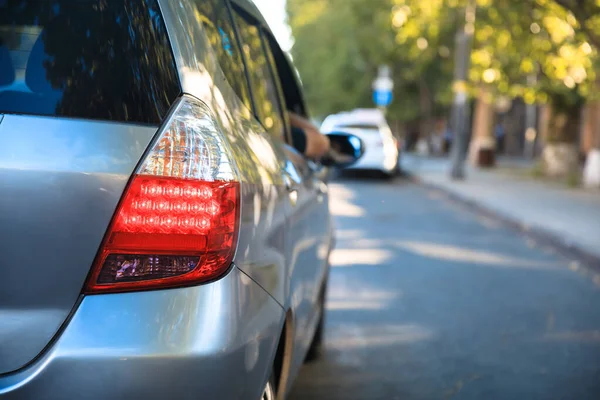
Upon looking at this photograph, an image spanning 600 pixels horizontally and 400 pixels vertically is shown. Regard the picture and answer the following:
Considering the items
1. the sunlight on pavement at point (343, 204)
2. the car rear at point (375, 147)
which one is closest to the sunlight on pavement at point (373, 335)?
the sunlight on pavement at point (343, 204)

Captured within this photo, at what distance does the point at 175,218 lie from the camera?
2.16 metres

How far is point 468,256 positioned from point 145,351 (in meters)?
8.14

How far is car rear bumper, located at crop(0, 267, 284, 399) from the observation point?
200cm

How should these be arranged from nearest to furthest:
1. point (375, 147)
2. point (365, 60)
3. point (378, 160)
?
point (378, 160), point (375, 147), point (365, 60)

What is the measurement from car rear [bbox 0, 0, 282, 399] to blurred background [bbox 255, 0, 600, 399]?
243 centimetres

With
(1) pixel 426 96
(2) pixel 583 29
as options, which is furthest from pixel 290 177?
(1) pixel 426 96

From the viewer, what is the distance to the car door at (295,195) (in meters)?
3.03

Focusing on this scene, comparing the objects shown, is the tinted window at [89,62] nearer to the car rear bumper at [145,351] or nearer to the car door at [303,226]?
the car rear bumper at [145,351]

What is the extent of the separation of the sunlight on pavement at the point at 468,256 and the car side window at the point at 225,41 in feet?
22.0

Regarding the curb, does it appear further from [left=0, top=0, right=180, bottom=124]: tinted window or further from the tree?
the tree

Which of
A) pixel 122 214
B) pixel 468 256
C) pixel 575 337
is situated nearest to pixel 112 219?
pixel 122 214

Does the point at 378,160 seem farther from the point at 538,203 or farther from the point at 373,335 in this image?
the point at 373,335

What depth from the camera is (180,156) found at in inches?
84.8

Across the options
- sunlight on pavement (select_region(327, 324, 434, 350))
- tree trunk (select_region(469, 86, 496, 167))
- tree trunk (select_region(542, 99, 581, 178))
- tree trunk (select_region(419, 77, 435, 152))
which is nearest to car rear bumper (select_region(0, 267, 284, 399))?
sunlight on pavement (select_region(327, 324, 434, 350))
